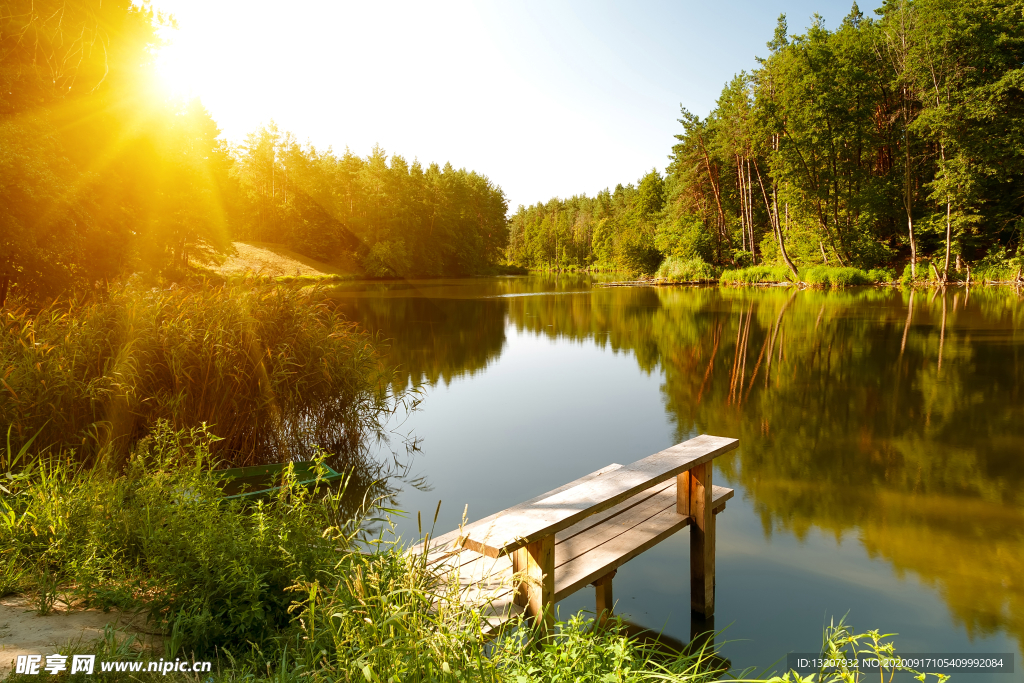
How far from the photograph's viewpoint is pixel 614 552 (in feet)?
11.9

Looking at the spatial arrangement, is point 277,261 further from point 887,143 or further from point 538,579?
point 538,579

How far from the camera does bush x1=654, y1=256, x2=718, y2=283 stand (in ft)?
144

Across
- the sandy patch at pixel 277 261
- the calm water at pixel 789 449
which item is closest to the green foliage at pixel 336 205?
the sandy patch at pixel 277 261

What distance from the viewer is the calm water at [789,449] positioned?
4.25 meters

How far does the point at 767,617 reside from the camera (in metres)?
4.14

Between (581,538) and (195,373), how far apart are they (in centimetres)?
406

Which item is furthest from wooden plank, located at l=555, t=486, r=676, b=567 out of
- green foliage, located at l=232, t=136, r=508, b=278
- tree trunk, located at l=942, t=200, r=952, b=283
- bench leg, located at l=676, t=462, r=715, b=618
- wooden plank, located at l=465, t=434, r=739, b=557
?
green foliage, located at l=232, t=136, r=508, b=278

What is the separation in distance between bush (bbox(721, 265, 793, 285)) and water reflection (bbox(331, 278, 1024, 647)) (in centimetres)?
1447

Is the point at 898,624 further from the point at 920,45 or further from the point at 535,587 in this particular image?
the point at 920,45

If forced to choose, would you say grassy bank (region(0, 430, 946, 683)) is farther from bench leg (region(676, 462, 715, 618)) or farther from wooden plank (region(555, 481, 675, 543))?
wooden plank (region(555, 481, 675, 543))

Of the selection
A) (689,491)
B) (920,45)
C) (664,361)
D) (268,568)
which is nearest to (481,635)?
(268,568)

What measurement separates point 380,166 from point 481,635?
54382 millimetres

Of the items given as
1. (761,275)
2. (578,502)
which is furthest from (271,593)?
(761,275)

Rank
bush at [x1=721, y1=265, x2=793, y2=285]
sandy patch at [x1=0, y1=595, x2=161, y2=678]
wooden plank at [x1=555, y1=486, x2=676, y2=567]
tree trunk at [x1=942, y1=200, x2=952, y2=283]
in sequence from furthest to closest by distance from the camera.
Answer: bush at [x1=721, y1=265, x2=793, y2=285]
tree trunk at [x1=942, y1=200, x2=952, y2=283]
wooden plank at [x1=555, y1=486, x2=676, y2=567]
sandy patch at [x1=0, y1=595, x2=161, y2=678]
